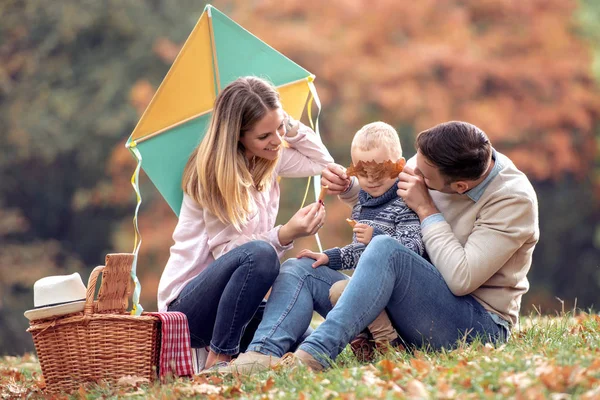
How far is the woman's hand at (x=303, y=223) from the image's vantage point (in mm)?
3654

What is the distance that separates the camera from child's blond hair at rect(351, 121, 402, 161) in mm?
3463

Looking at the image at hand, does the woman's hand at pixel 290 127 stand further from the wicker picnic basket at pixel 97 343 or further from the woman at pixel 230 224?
the wicker picnic basket at pixel 97 343

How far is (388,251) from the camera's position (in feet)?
10.4

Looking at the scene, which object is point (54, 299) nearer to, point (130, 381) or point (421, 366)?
point (130, 381)

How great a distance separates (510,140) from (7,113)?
7145 millimetres

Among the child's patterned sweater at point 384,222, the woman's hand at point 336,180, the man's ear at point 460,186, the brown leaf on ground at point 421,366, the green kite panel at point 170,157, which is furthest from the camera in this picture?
the green kite panel at point 170,157

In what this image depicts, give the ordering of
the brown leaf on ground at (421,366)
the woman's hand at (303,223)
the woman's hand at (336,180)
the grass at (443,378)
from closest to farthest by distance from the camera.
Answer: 1. the grass at (443,378)
2. the brown leaf on ground at (421,366)
3. the woman's hand at (303,223)
4. the woman's hand at (336,180)

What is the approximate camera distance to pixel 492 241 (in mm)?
3172

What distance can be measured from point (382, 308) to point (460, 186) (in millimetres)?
595

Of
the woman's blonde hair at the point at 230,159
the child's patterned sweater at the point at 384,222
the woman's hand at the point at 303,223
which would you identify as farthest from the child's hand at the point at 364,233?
the woman's blonde hair at the point at 230,159

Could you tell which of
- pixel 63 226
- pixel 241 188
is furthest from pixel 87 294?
pixel 63 226

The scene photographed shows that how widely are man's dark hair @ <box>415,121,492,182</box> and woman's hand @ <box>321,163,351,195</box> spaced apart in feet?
2.03

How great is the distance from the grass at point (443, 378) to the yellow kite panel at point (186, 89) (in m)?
1.33

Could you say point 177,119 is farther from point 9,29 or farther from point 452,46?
point 9,29
